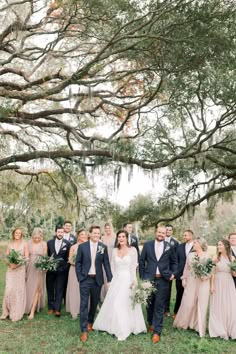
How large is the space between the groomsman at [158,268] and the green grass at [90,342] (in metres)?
0.34

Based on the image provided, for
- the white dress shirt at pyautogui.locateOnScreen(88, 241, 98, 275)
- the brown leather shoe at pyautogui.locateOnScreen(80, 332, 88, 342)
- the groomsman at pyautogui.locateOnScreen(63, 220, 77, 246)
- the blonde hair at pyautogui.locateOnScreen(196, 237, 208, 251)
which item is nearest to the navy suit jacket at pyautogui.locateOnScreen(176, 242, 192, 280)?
the blonde hair at pyautogui.locateOnScreen(196, 237, 208, 251)

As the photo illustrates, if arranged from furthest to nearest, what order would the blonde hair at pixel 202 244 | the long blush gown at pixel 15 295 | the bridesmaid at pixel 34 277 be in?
the bridesmaid at pixel 34 277 → the long blush gown at pixel 15 295 → the blonde hair at pixel 202 244

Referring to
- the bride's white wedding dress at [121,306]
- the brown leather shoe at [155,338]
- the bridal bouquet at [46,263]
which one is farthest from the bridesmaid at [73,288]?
the brown leather shoe at [155,338]

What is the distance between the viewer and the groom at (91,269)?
6227mm

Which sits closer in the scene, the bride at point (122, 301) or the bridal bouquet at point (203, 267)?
the bride at point (122, 301)

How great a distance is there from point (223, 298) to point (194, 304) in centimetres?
47

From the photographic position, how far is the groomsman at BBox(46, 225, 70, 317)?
7641mm

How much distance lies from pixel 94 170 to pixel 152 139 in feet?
4.73

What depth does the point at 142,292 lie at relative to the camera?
5.92m

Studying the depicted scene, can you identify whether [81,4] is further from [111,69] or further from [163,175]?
[163,175]

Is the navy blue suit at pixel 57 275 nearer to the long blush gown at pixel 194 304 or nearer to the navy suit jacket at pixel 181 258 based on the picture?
the navy suit jacket at pixel 181 258

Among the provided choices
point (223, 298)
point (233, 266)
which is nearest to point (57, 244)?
point (223, 298)

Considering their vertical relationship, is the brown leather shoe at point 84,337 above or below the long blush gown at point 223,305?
below

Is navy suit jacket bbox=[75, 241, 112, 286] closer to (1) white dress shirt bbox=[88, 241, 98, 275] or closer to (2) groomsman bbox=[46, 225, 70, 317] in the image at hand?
(1) white dress shirt bbox=[88, 241, 98, 275]
